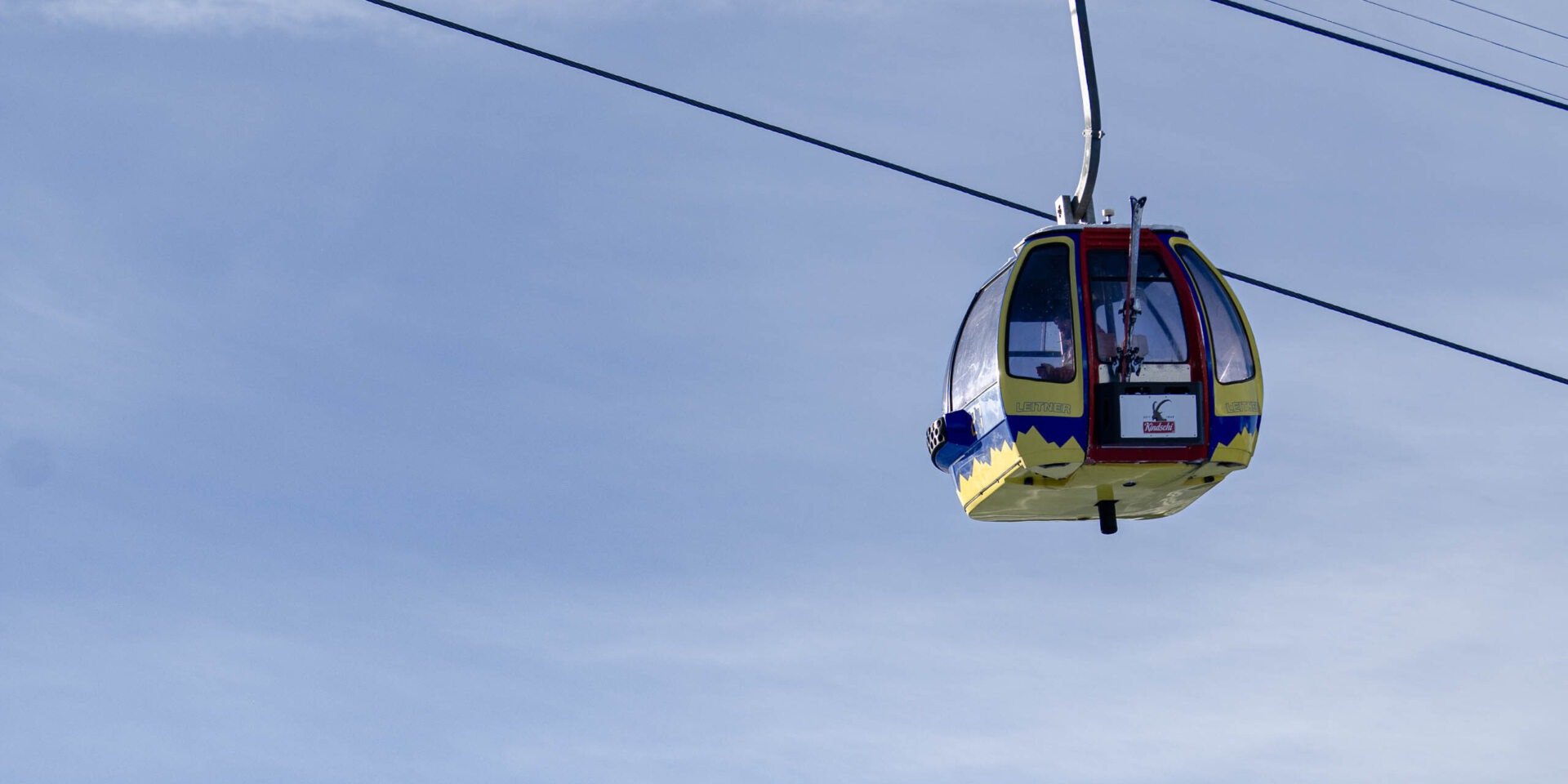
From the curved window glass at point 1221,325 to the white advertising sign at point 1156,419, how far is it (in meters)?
0.56

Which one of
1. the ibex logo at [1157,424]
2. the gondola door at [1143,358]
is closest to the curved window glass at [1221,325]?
the gondola door at [1143,358]

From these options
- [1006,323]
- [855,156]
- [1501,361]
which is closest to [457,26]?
[855,156]

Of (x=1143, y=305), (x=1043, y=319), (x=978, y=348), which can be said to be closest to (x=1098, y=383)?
(x=1043, y=319)

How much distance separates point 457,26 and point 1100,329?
5.16 metres

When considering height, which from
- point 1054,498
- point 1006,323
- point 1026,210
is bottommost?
point 1054,498

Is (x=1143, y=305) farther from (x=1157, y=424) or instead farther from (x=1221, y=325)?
(x=1157, y=424)

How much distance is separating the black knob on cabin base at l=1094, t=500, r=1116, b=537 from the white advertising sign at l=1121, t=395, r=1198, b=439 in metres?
1.20

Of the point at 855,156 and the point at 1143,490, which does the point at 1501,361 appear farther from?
the point at 855,156

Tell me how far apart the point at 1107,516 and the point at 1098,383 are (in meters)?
1.47

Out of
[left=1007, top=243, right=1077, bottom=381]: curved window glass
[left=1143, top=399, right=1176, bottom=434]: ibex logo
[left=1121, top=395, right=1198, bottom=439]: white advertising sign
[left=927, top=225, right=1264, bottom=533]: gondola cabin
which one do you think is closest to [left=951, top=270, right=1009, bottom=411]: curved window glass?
[left=927, top=225, right=1264, bottom=533]: gondola cabin

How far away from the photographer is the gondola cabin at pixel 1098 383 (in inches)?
559

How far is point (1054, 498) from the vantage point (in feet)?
49.9

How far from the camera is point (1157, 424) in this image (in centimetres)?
1416

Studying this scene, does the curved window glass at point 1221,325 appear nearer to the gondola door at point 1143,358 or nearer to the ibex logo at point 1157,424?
the gondola door at point 1143,358
